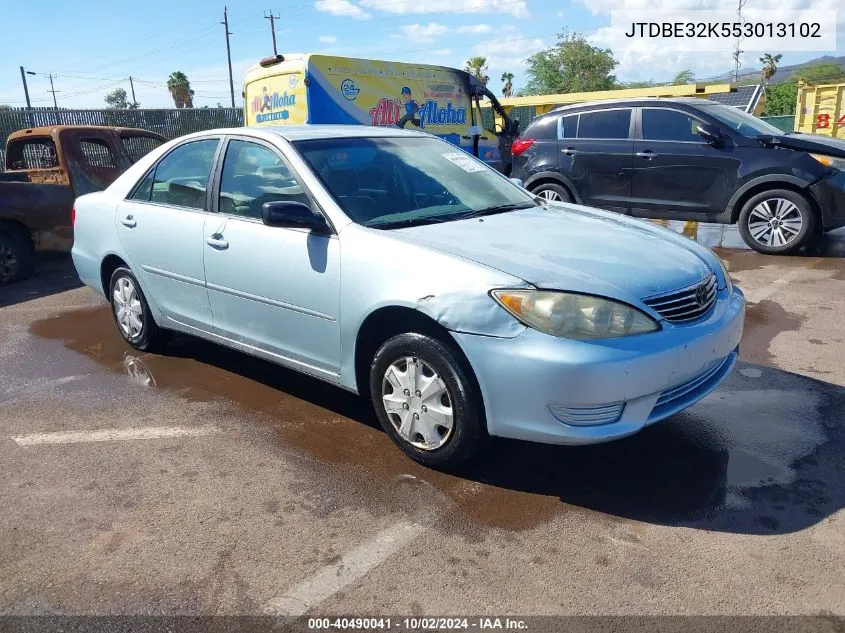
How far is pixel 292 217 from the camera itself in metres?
3.55

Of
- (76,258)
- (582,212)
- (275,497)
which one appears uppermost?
(582,212)

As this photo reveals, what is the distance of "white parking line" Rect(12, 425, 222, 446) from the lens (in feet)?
12.7

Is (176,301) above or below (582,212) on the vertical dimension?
below

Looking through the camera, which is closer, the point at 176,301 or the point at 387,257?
the point at 387,257

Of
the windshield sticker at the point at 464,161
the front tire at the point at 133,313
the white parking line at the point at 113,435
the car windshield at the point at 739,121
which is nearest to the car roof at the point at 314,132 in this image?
the windshield sticker at the point at 464,161

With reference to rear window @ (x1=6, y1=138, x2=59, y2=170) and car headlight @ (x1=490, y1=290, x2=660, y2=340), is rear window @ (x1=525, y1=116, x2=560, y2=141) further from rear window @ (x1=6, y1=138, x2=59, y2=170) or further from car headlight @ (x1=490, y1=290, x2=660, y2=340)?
car headlight @ (x1=490, y1=290, x2=660, y2=340)

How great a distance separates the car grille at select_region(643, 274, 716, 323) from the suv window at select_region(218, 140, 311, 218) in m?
1.84

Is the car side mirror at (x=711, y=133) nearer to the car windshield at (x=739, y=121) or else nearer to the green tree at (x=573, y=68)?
the car windshield at (x=739, y=121)

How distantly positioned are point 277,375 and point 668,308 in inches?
104

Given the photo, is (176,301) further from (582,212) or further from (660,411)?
(660,411)

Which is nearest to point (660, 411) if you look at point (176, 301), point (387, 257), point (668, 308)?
point (668, 308)

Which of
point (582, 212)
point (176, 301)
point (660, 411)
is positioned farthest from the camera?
point (176, 301)

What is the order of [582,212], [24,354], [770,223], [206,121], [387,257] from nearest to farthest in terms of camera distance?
1. [387,257]
2. [582,212]
3. [24,354]
4. [770,223]
5. [206,121]

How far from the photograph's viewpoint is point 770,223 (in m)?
8.00
